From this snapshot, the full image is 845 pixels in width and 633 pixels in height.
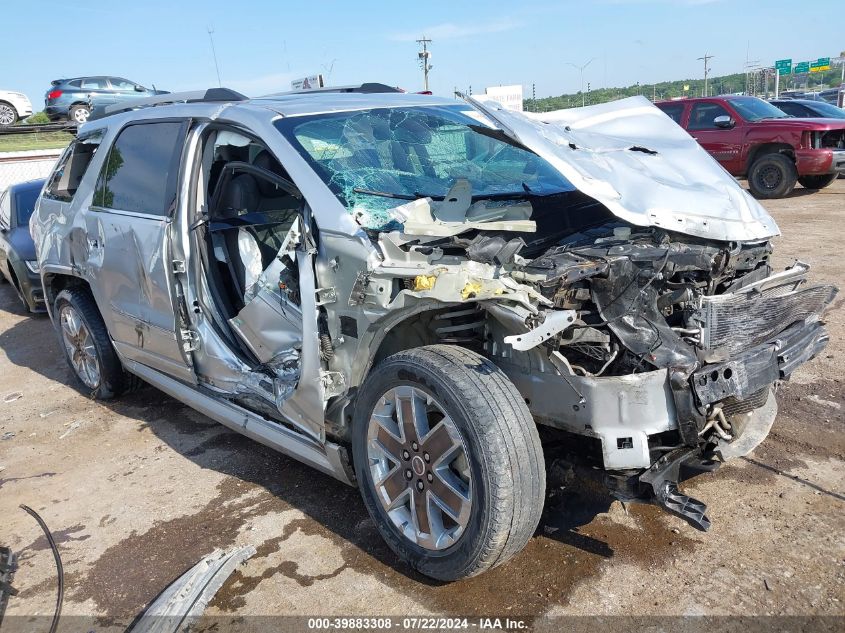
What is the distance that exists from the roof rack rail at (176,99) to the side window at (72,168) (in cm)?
22

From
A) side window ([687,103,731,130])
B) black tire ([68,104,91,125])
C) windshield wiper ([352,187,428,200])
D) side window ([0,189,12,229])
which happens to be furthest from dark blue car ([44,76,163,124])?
windshield wiper ([352,187,428,200])

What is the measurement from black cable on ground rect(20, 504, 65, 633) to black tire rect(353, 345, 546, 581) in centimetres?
151

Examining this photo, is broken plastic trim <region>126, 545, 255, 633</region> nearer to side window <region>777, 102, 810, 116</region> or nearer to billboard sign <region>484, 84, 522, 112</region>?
billboard sign <region>484, 84, 522, 112</region>

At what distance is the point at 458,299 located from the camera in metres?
2.51

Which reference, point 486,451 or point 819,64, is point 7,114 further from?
point 819,64

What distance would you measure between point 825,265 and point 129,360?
6469mm

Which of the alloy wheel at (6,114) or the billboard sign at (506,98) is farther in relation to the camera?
the alloy wheel at (6,114)

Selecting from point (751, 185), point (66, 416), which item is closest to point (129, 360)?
point (66, 416)

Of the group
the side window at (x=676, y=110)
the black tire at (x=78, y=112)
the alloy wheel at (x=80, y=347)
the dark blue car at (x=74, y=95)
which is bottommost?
the alloy wheel at (x=80, y=347)

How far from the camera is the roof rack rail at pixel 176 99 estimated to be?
4000 mm

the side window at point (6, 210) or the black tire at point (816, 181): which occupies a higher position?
the side window at point (6, 210)

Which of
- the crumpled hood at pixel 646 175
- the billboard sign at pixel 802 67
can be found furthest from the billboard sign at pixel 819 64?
the crumpled hood at pixel 646 175

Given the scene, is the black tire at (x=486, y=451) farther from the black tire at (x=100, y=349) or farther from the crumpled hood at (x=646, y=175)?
the black tire at (x=100, y=349)

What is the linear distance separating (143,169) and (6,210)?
5355mm
